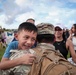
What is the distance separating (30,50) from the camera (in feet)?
9.24

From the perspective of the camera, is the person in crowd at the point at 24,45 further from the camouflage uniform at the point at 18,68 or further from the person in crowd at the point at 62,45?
the person in crowd at the point at 62,45

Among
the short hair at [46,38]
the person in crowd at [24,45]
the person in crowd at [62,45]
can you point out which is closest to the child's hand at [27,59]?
the person in crowd at [24,45]

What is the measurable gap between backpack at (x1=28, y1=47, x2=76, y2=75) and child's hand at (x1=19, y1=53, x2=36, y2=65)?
0.14ft

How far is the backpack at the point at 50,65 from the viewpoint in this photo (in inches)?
101

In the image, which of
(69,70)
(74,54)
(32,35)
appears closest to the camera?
(69,70)

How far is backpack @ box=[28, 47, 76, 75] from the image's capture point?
2572 millimetres

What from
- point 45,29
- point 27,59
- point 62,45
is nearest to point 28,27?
point 45,29

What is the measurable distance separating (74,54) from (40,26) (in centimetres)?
336

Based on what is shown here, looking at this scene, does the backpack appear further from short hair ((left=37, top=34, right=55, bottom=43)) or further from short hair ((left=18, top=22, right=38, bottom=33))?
short hair ((left=18, top=22, right=38, bottom=33))

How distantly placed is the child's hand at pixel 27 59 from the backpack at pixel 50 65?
0.04m

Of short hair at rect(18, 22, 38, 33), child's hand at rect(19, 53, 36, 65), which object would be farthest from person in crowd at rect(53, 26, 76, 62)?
child's hand at rect(19, 53, 36, 65)

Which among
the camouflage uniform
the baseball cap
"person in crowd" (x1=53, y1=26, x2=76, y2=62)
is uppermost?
the baseball cap

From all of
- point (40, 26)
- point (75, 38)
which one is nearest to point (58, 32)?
point (75, 38)

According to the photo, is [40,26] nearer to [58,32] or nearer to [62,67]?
[62,67]
